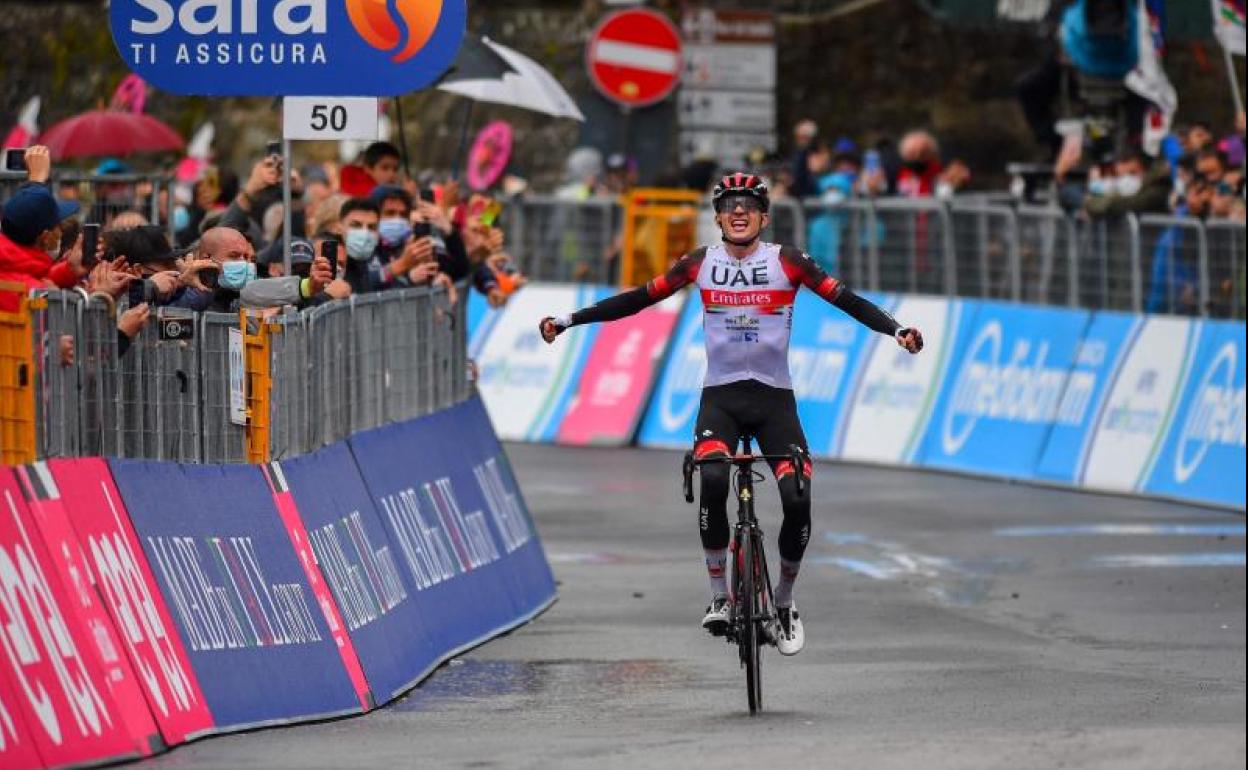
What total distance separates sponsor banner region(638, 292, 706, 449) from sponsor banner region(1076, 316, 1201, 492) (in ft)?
14.4

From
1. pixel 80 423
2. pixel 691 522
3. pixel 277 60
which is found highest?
pixel 277 60

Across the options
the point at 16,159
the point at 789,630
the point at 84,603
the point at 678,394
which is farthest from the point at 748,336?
the point at 678,394

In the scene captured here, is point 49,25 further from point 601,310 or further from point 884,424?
point 601,310

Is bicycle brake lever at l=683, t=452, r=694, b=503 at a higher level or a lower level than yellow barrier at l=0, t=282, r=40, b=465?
lower

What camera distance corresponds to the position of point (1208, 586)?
18.7 meters

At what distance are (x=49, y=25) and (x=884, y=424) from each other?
70.3 ft

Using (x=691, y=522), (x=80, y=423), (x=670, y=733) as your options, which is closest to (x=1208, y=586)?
(x=691, y=522)

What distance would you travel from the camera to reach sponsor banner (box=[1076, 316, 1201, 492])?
23516 mm

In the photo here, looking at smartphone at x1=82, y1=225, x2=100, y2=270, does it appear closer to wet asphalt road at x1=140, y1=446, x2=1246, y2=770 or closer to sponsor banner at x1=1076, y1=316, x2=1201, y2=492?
wet asphalt road at x1=140, y1=446, x2=1246, y2=770

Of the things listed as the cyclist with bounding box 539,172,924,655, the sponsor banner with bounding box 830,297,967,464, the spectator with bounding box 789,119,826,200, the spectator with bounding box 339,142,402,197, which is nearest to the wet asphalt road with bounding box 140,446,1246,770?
the cyclist with bounding box 539,172,924,655

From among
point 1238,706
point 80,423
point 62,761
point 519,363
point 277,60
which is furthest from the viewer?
point 519,363

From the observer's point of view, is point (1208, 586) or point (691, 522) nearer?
point (1208, 586)

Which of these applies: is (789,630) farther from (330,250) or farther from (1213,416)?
(1213,416)

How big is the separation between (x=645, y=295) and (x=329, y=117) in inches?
71.3
